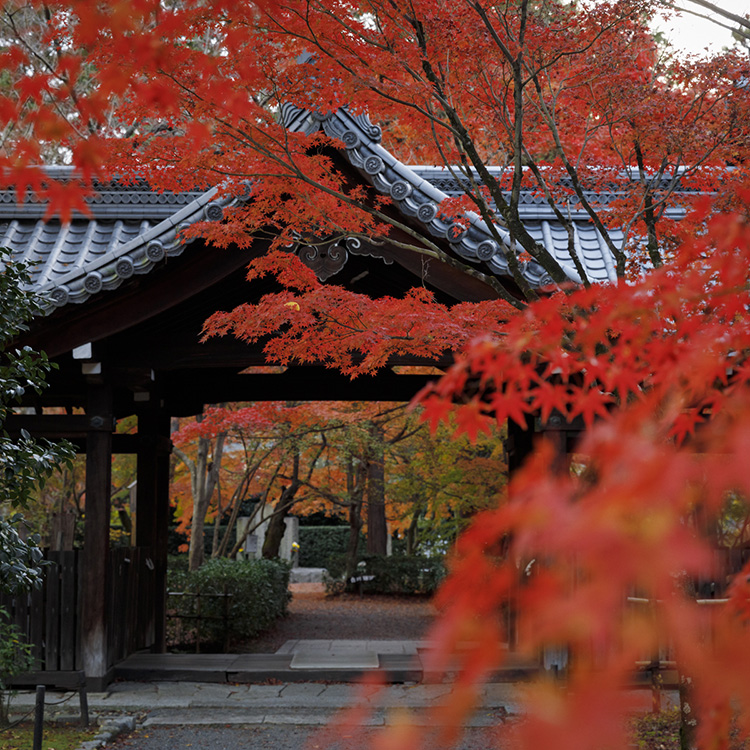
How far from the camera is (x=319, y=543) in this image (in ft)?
87.2

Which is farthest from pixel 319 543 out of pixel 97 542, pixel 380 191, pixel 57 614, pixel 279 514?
pixel 380 191

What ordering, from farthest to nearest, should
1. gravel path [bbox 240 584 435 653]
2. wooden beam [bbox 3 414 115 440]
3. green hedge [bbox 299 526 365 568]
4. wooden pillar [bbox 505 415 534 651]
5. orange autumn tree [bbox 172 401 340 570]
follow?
green hedge [bbox 299 526 365 568] → gravel path [bbox 240 584 435 653] → orange autumn tree [bbox 172 401 340 570] → wooden pillar [bbox 505 415 534 651] → wooden beam [bbox 3 414 115 440]

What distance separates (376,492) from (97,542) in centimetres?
1139

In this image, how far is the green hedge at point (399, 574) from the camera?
61.0ft

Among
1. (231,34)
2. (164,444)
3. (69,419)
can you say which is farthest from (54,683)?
(231,34)

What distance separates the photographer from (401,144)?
14.1 meters

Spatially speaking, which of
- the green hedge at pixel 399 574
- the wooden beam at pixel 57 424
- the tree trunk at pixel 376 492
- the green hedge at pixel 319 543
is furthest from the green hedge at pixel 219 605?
the green hedge at pixel 319 543

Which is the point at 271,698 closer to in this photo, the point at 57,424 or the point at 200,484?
the point at 57,424

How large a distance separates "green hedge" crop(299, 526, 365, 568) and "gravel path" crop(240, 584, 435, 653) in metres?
6.43

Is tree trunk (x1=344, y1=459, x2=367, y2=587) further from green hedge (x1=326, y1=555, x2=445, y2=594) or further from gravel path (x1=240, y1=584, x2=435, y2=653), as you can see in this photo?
gravel path (x1=240, y1=584, x2=435, y2=653)

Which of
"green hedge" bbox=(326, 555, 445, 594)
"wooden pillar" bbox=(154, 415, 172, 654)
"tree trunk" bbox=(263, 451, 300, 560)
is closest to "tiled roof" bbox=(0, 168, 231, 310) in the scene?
"wooden pillar" bbox=(154, 415, 172, 654)

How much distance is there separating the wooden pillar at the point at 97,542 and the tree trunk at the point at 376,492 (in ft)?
25.7

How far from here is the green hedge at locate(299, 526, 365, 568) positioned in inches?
1040

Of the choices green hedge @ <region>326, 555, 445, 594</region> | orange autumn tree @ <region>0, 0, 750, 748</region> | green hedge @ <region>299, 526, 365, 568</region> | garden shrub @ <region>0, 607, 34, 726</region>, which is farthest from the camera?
green hedge @ <region>299, 526, 365, 568</region>
